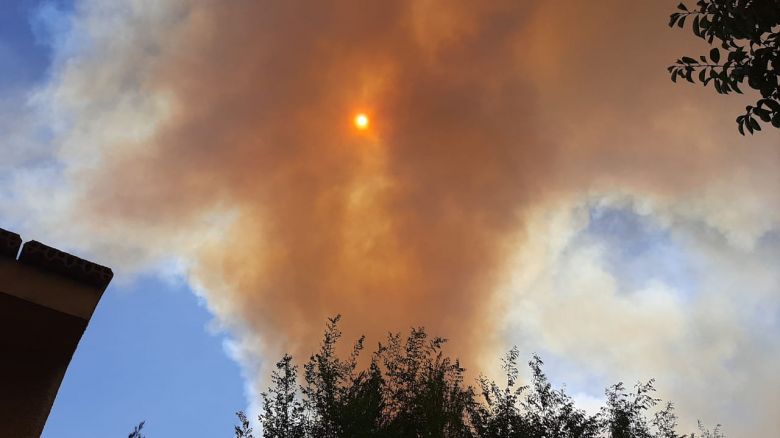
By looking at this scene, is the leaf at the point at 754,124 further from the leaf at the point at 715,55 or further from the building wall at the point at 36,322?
the building wall at the point at 36,322

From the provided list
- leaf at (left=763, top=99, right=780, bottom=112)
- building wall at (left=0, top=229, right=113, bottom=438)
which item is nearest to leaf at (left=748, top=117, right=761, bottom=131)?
leaf at (left=763, top=99, right=780, bottom=112)

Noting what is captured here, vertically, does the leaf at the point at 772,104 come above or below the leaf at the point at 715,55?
below

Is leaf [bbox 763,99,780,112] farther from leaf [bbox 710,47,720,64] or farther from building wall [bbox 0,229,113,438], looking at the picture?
building wall [bbox 0,229,113,438]

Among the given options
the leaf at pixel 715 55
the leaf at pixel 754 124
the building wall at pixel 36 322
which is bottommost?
the building wall at pixel 36 322

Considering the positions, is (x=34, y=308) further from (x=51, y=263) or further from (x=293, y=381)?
(x=293, y=381)

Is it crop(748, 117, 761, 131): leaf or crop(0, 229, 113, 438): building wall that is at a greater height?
crop(748, 117, 761, 131): leaf

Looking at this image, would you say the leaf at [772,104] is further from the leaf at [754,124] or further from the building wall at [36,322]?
the building wall at [36,322]

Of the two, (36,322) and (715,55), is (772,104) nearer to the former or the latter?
(715,55)

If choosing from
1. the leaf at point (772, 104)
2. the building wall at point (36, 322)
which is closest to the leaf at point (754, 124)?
the leaf at point (772, 104)

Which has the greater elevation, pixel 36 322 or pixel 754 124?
pixel 754 124

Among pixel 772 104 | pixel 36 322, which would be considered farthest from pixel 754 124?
pixel 36 322

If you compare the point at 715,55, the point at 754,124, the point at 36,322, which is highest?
the point at 715,55

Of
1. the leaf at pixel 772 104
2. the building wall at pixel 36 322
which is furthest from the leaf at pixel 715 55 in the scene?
the building wall at pixel 36 322

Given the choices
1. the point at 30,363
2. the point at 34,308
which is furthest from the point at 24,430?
the point at 34,308
